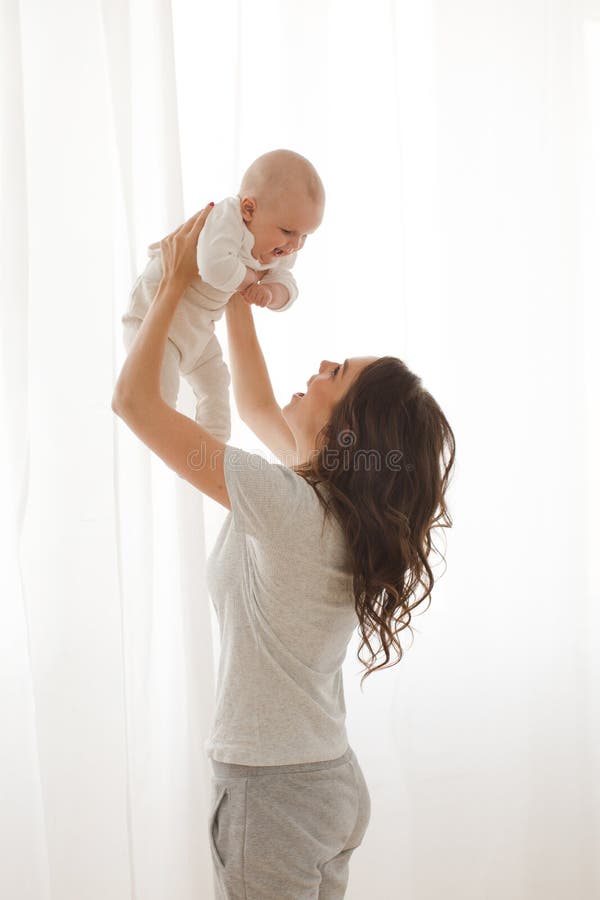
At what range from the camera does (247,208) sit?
4.25ft

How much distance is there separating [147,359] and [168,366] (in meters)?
0.12

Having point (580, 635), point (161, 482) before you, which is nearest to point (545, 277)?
point (580, 635)

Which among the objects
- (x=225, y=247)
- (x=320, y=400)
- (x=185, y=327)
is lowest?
(x=320, y=400)

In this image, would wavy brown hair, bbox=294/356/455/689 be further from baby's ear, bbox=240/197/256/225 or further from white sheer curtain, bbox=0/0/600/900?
white sheer curtain, bbox=0/0/600/900

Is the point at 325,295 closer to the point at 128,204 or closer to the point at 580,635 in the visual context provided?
the point at 128,204

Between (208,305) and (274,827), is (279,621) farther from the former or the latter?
(208,305)

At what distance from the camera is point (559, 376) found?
2107 mm

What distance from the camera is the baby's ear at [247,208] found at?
129 centimetres

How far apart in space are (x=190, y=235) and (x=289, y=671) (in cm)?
65

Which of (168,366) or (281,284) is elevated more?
(281,284)

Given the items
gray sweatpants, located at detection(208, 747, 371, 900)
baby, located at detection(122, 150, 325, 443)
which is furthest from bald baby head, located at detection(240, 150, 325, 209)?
gray sweatpants, located at detection(208, 747, 371, 900)

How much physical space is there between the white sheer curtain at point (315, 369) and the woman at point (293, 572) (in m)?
0.46

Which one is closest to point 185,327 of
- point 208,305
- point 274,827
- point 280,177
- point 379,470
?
→ point 208,305

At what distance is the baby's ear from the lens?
1.29m
